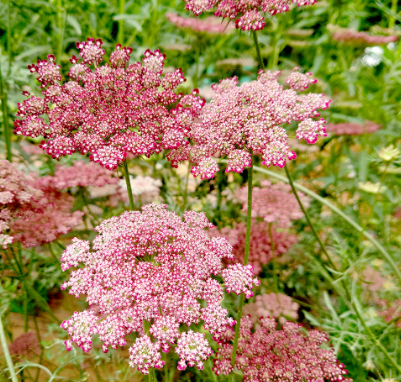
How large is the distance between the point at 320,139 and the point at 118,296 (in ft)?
6.97

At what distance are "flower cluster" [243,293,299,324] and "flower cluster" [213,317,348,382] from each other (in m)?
0.31

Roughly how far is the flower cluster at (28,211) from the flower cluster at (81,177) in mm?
85

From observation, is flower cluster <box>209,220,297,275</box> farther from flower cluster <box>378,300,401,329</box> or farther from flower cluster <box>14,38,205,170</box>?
flower cluster <box>14,38,205,170</box>

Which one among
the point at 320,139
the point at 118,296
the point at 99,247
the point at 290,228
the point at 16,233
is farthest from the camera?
the point at 320,139

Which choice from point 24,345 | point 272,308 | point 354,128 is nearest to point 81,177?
point 24,345

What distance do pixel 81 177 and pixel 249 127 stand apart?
100 cm

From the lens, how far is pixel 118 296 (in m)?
0.92

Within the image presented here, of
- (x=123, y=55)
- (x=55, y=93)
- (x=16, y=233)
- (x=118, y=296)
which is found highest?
(x=123, y=55)

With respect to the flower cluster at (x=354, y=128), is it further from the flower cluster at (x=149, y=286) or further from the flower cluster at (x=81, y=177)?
the flower cluster at (x=81, y=177)

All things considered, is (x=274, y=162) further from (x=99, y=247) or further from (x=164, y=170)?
(x=164, y=170)

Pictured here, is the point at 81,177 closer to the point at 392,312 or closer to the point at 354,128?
the point at 354,128

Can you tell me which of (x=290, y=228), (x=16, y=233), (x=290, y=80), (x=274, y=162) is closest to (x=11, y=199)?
(x=16, y=233)

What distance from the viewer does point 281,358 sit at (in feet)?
3.93

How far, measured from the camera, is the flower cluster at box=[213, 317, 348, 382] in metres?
1.14
